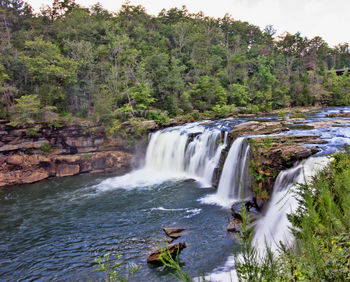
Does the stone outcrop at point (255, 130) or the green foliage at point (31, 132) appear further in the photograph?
the green foliage at point (31, 132)

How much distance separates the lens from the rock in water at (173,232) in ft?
Answer: 27.5

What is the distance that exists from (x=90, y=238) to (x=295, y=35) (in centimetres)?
4538

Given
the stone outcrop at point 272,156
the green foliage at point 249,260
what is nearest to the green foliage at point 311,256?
the green foliage at point 249,260

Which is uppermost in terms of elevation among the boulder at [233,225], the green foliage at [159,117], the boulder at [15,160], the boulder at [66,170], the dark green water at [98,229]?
the green foliage at [159,117]

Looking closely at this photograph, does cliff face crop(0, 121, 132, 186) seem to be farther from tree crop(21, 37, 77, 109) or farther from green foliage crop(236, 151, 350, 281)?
green foliage crop(236, 151, 350, 281)

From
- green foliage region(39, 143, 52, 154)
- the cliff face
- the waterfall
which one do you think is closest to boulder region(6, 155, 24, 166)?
the cliff face

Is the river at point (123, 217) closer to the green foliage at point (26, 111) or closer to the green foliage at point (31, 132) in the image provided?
the green foliage at point (31, 132)

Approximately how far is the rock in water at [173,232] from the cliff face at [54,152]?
1168 centimetres

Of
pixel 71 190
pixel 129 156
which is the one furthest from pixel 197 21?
pixel 71 190

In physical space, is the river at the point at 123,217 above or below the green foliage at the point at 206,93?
below

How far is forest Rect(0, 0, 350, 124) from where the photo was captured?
2107cm

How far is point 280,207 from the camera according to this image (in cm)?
787

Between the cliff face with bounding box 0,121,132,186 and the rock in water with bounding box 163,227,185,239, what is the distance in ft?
38.3

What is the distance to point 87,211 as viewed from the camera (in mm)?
11586
